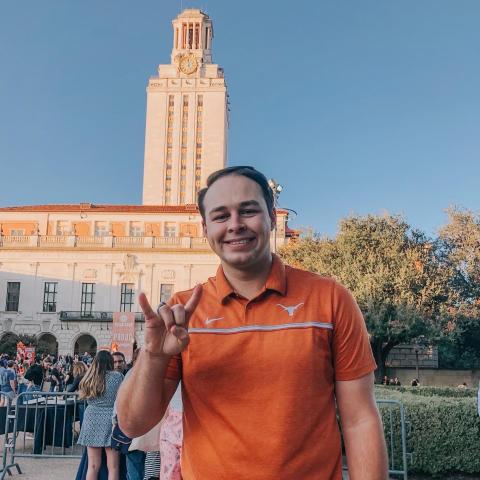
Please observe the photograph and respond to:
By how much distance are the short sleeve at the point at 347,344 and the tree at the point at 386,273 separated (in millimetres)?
24682

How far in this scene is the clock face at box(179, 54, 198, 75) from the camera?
71.9 meters

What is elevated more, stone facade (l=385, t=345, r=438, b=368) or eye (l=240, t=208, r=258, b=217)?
eye (l=240, t=208, r=258, b=217)

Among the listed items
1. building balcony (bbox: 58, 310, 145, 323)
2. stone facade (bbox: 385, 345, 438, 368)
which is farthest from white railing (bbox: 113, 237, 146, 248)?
stone facade (bbox: 385, 345, 438, 368)

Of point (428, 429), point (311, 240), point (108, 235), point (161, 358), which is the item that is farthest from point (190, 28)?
point (161, 358)

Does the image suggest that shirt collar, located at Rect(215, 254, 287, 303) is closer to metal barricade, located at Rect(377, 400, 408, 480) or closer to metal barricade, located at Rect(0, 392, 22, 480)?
metal barricade, located at Rect(377, 400, 408, 480)

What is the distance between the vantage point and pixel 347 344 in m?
1.77

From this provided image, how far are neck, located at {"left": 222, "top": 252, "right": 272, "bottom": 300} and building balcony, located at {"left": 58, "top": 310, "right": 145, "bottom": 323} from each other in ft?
134

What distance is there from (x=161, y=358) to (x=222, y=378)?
0.20 metres

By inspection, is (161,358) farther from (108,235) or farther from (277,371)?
(108,235)

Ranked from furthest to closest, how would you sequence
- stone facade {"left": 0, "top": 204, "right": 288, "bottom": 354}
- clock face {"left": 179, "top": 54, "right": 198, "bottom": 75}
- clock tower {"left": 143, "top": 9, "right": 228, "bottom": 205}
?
1. clock face {"left": 179, "top": 54, "right": 198, "bottom": 75}
2. clock tower {"left": 143, "top": 9, "right": 228, "bottom": 205}
3. stone facade {"left": 0, "top": 204, "right": 288, "bottom": 354}

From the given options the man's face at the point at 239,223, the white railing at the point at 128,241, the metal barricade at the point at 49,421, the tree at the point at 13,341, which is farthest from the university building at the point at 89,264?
the man's face at the point at 239,223

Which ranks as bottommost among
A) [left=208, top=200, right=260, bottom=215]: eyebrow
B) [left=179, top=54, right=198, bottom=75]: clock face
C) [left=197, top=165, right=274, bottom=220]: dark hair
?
[left=208, top=200, right=260, bottom=215]: eyebrow

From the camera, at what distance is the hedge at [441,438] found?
8.33 meters

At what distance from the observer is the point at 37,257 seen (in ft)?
144
